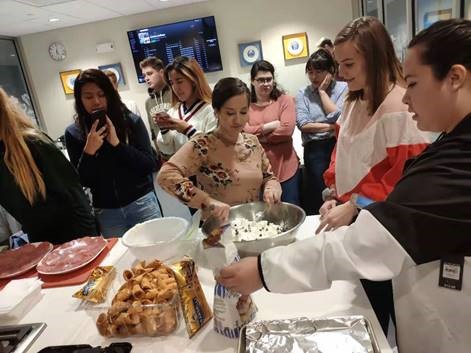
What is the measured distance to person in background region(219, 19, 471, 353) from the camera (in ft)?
2.27

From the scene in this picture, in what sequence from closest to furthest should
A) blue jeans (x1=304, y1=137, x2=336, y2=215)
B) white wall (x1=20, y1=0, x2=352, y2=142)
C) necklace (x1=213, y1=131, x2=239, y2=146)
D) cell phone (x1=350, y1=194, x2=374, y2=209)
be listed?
1. cell phone (x1=350, y1=194, x2=374, y2=209)
2. necklace (x1=213, y1=131, x2=239, y2=146)
3. blue jeans (x1=304, y1=137, x2=336, y2=215)
4. white wall (x1=20, y1=0, x2=352, y2=142)

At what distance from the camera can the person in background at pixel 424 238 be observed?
2.27ft

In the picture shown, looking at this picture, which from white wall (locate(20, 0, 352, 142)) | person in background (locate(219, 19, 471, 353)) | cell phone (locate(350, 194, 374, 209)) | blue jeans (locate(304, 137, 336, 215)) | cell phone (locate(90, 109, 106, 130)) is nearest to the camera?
person in background (locate(219, 19, 471, 353))

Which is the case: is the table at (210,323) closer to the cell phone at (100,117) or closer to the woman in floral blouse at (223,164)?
the woman in floral blouse at (223,164)

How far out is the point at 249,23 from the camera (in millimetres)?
5340

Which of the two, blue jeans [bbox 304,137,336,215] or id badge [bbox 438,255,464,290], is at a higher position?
id badge [bbox 438,255,464,290]

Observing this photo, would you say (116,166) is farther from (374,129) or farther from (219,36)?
(219,36)

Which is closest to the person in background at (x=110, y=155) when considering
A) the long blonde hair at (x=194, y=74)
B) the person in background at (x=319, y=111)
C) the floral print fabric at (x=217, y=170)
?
the floral print fabric at (x=217, y=170)

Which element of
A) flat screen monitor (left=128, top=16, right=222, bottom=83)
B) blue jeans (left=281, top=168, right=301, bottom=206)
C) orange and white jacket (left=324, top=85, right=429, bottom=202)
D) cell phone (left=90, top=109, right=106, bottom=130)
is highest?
flat screen monitor (left=128, top=16, right=222, bottom=83)

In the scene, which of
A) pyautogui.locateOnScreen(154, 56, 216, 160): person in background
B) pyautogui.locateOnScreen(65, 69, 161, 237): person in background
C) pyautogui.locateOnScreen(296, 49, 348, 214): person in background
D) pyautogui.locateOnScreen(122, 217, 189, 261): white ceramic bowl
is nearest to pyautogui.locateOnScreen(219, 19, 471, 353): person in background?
pyautogui.locateOnScreen(122, 217, 189, 261): white ceramic bowl

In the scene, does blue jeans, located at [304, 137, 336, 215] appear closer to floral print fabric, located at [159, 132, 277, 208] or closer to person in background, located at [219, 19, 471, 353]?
floral print fabric, located at [159, 132, 277, 208]

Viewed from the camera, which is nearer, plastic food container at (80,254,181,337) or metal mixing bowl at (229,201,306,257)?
plastic food container at (80,254,181,337)

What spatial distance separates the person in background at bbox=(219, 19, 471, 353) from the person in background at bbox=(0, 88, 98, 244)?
101 cm

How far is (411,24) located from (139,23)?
12.8ft
